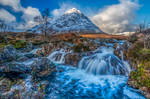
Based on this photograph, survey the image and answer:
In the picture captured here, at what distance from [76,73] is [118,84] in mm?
3904

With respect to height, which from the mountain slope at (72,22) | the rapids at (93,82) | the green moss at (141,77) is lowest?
the rapids at (93,82)

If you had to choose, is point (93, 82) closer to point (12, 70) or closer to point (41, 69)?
point (41, 69)

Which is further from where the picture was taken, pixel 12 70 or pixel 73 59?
pixel 73 59

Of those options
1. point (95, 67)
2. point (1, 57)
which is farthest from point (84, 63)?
point (1, 57)

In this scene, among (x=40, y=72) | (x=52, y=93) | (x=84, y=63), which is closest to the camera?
(x=52, y=93)

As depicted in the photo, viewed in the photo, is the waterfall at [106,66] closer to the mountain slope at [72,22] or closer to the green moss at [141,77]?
the green moss at [141,77]

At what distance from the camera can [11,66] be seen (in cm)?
697

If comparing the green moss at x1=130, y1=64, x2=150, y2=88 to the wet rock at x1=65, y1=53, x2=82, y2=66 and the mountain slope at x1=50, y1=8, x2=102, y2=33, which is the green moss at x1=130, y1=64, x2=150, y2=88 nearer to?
the wet rock at x1=65, y1=53, x2=82, y2=66

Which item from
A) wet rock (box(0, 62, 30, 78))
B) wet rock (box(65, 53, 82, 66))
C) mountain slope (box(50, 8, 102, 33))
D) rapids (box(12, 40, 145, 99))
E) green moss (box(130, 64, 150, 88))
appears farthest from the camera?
mountain slope (box(50, 8, 102, 33))

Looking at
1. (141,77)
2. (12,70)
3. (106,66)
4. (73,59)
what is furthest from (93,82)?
(12,70)

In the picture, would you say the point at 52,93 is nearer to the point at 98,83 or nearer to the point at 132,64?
the point at 98,83

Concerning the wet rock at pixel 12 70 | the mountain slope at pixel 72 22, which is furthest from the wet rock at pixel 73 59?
the mountain slope at pixel 72 22

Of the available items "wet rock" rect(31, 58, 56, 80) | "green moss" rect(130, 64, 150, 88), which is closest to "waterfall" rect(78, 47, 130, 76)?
"green moss" rect(130, 64, 150, 88)

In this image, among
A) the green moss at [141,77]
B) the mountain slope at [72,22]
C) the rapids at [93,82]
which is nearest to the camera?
the green moss at [141,77]
